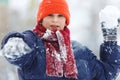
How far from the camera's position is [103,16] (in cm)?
326

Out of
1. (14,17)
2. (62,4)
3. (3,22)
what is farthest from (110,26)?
(14,17)

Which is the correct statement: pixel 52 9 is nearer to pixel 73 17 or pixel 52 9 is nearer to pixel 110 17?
pixel 110 17

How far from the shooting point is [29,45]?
9.41ft

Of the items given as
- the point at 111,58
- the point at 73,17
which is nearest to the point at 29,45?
the point at 111,58

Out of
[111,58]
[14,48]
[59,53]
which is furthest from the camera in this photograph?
[111,58]

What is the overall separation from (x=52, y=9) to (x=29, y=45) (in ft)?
1.17

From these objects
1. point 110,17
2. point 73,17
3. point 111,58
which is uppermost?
point 110,17

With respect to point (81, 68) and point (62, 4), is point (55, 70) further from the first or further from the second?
point (62, 4)

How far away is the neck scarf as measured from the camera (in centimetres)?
298

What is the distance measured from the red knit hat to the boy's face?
29 mm

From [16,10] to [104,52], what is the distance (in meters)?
9.21

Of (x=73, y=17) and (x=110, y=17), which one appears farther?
(x=73, y=17)

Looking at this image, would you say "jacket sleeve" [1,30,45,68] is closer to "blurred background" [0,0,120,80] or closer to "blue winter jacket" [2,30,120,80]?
"blue winter jacket" [2,30,120,80]

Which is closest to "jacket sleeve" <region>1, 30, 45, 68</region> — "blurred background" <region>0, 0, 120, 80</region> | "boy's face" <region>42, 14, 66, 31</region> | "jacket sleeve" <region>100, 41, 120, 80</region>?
"boy's face" <region>42, 14, 66, 31</region>
